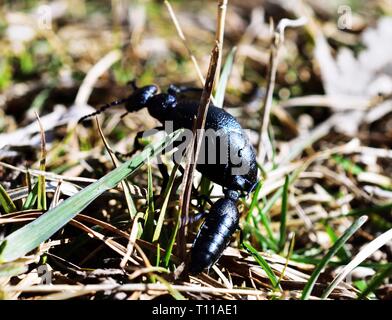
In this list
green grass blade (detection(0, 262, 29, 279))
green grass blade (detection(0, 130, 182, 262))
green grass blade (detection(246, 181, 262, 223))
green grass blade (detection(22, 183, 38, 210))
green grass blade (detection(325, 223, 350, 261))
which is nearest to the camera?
green grass blade (detection(0, 262, 29, 279))

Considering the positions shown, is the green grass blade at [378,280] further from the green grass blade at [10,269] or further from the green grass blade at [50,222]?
the green grass blade at [10,269]

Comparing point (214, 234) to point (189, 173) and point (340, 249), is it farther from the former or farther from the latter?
point (340, 249)

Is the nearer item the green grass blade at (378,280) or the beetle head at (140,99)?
the green grass blade at (378,280)

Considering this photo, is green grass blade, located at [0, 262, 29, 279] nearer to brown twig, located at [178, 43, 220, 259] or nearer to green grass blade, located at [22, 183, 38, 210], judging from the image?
green grass blade, located at [22, 183, 38, 210]

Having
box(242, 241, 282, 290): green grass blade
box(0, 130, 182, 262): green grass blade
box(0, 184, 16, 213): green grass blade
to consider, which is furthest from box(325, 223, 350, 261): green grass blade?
box(0, 184, 16, 213): green grass blade

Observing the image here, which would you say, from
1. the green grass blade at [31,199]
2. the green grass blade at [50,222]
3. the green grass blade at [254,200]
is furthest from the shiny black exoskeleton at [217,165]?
the green grass blade at [31,199]

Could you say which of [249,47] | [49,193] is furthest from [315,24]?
[49,193]

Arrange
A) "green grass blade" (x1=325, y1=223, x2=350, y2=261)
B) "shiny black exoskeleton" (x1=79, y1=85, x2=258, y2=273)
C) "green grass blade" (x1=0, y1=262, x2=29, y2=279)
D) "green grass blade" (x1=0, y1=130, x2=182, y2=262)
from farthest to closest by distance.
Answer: "green grass blade" (x1=325, y1=223, x2=350, y2=261), "shiny black exoskeleton" (x1=79, y1=85, x2=258, y2=273), "green grass blade" (x1=0, y1=130, x2=182, y2=262), "green grass blade" (x1=0, y1=262, x2=29, y2=279)
